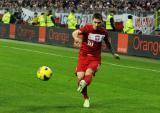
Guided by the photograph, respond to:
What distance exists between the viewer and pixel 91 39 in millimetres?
12125

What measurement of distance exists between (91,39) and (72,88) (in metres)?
3.67

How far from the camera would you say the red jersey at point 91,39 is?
39.5 ft

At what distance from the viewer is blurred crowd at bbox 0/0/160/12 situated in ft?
145

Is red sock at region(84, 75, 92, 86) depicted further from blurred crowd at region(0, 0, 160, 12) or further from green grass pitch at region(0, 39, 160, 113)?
blurred crowd at region(0, 0, 160, 12)

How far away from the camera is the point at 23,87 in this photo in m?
15.2

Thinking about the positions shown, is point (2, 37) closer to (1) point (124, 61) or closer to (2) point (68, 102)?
(1) point (124, 61)

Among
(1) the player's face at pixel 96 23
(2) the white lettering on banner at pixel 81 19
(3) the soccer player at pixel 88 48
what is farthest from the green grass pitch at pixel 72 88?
(2) the white lettering on banner at pixel 81 19

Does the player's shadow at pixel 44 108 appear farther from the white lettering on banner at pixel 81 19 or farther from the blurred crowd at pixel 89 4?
the white lettering on banner at pixel 81 19

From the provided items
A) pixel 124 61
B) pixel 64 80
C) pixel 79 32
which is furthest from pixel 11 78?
pixel 124 61

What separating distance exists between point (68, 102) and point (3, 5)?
49.0 metres

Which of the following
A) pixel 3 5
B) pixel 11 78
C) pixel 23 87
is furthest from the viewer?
pixel 3 5

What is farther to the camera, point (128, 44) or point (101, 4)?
point (101, 4)

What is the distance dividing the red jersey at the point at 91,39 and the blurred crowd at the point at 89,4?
29301 mm

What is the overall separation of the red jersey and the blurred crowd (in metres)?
29.3
